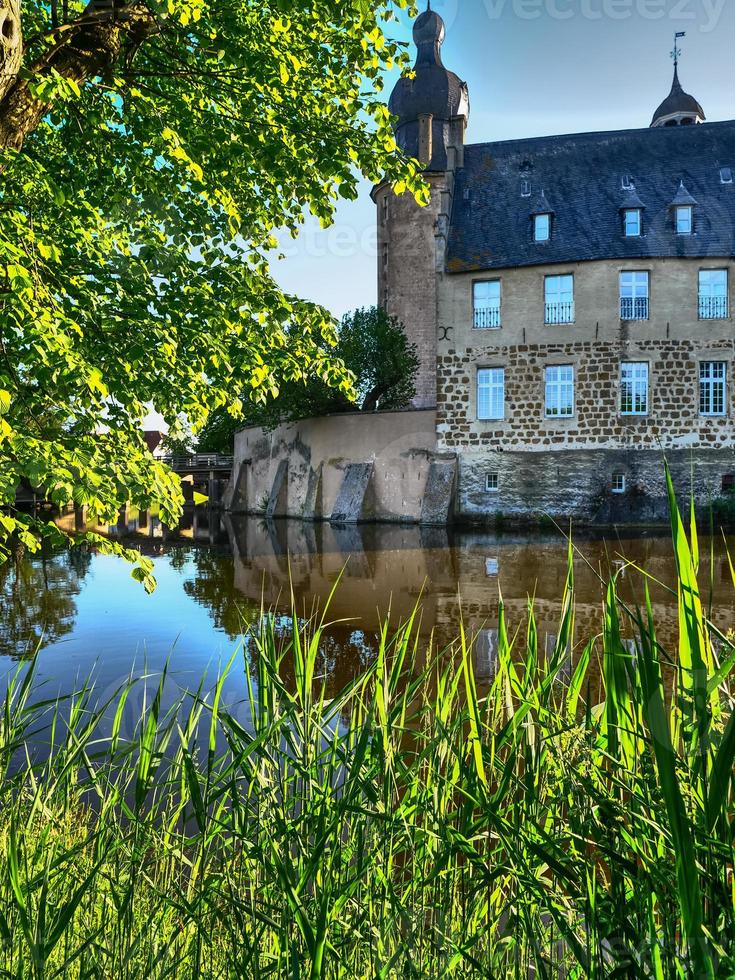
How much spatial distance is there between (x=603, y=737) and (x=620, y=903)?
1.55ft

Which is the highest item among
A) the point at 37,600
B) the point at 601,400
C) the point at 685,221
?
the point at 685,221

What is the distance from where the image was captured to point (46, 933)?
1.82 metres

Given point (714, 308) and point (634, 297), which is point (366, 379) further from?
point (714, 308)

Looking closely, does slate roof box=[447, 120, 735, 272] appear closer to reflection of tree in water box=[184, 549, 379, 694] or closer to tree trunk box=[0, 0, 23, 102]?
reflection of tree in water box=[184, 549, 379, 694]

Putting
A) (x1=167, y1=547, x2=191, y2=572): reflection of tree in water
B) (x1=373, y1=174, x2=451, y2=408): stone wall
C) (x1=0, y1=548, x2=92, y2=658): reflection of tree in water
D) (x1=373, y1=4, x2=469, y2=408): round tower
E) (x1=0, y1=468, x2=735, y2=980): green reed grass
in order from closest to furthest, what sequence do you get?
(x1=0, y1=468, x2=735, y2=980): green reed grass
(x1=0, y1=548, x2=92, y2=658): reflection of tree in water
(x1=167, y1=547, x2=191, y2=572): reflection of tree in water
(x1=373, y1=4, x2=469, y2=408): round tower
(x1=373, y1=174, x2=451, y2=408): stone wall

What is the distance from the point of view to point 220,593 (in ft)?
35.8

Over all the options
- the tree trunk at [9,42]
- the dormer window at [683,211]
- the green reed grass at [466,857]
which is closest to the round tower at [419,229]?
the dormer window at [683,211]

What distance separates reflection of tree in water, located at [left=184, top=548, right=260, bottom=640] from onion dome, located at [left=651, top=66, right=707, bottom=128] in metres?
32.1

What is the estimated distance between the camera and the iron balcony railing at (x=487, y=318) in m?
22.5

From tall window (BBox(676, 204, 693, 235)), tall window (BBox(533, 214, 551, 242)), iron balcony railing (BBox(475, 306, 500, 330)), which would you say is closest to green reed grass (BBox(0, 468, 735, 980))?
iron balcony railing (BBox(475, 306, 500, 330))

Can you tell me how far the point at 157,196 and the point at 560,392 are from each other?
18.1 metres

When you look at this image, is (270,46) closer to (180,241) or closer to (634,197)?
(180,241)

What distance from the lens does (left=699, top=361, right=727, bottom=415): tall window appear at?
21547mm

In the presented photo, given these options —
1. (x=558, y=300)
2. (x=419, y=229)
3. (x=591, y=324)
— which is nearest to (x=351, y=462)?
(x=558, y=300)
